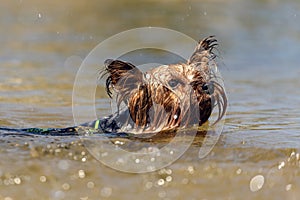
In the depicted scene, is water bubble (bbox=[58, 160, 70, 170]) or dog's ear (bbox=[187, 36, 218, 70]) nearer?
water bubble (bbox=[58, 160, 70, 170])

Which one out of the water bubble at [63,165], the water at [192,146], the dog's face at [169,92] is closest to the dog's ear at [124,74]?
the dog's face at [169,92]

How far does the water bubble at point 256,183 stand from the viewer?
513 cm

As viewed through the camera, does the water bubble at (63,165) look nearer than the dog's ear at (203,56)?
Yes

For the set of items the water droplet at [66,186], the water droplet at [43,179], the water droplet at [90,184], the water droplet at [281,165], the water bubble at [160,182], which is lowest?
the water droplet at [66,186]

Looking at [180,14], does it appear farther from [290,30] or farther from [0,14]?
[0,14]

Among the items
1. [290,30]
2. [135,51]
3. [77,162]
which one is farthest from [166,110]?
[290,30]

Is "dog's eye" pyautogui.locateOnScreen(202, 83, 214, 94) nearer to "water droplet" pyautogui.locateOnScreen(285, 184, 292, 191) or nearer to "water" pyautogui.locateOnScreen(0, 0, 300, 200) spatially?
"water" pyautogui.locateOnScreen(0, 0, 300, 200)

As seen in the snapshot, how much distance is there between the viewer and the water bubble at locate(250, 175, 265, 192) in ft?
16.8

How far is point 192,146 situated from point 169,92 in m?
0.57

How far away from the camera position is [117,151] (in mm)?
5609

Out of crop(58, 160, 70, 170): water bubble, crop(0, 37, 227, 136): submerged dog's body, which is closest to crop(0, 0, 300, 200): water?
crop(58, 160, 70, 170): water bubble

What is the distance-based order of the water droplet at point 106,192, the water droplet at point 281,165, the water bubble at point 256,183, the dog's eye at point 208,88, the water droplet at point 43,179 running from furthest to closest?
the dog's eye at point 208,88, the water droplet at point 281,165, the water bubble at point 256,183, the water droplet at point 43,179, the water droplet at point 106,192

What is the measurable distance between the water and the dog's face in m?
0.37

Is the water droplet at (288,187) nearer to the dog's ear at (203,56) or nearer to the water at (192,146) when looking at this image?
the water at (192,146)
